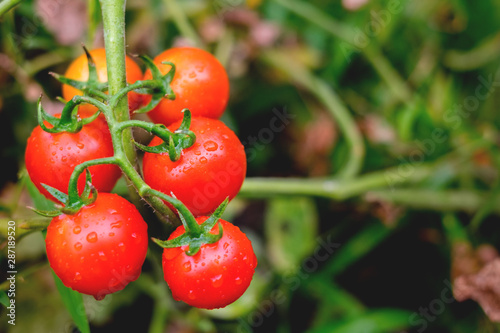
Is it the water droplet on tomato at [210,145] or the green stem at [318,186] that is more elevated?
the water droplet on tomato at [210,145]

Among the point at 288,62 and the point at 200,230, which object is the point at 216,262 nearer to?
the point at 200,230

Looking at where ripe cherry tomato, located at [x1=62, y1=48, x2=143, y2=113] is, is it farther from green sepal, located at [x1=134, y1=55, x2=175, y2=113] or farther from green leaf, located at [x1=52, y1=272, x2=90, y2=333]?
green leaf, located at [x1=52, y1=272, x2=90, y2=333]

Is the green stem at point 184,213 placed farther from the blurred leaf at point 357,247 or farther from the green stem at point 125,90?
the blurred leaf at point 357,247

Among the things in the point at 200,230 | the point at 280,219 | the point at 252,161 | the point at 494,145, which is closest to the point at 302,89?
the point at 252,161

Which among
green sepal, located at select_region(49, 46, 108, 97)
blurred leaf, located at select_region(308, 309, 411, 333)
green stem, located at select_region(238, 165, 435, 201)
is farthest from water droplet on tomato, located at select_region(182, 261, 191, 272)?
blurred leaf, located at select_region(308, 309, 411, 333)

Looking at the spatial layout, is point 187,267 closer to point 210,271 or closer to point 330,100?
point 210,271

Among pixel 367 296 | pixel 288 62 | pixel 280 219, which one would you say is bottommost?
pixel 367 296

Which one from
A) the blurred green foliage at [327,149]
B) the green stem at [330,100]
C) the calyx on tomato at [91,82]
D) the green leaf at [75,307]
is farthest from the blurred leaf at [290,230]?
the calyx on tomato at [91,82]
